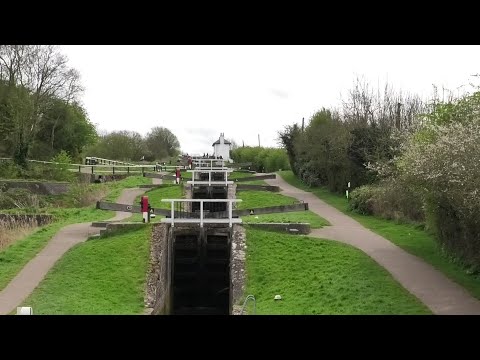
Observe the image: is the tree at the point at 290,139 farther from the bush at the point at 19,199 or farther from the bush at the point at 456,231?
the bush at the point at 456,231

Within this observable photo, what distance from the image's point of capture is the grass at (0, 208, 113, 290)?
13.4 metres

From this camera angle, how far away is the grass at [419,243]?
11.5m

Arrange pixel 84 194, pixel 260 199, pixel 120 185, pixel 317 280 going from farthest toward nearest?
pixel 120 185 → pixel 84 194 → pixel 260 199 → pixel 317 280

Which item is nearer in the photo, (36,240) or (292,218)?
(36,240)

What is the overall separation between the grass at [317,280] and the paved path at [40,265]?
5250 mm

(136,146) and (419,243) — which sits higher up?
(136,146)

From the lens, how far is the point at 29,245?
1591 centimetres

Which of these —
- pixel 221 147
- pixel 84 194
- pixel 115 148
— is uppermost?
pixel 221 147

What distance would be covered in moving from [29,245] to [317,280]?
9.21 meters

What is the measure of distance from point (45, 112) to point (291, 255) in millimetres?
33392

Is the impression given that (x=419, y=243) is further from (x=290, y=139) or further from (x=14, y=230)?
(x=290, y=139)

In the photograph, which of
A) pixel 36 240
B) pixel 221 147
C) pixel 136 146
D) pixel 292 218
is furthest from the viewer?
pixel 221 147

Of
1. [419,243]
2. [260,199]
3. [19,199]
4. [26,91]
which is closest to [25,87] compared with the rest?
[26,91]
